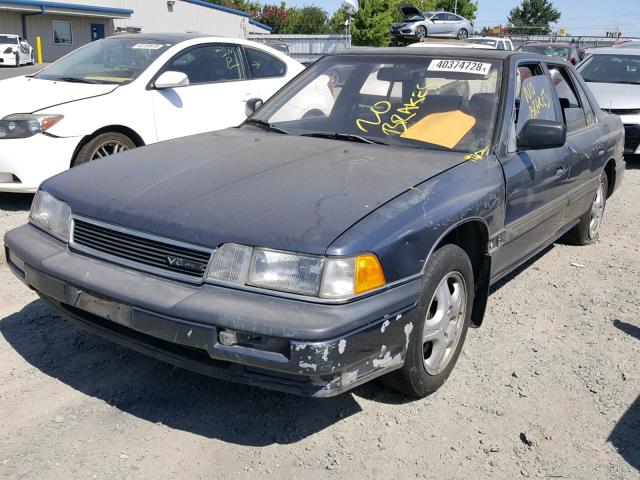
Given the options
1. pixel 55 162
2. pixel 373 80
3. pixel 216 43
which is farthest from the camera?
pixel 216 43

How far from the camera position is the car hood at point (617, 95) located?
941cm

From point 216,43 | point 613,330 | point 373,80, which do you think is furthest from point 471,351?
point 216,43

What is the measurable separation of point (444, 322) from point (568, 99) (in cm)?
270

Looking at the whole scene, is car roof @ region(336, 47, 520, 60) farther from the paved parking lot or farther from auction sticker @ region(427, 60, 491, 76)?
the paved parking lot

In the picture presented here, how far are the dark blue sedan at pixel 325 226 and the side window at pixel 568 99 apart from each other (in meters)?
0.36

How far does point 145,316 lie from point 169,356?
0.22 metres

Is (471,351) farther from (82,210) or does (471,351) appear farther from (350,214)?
(82,210)

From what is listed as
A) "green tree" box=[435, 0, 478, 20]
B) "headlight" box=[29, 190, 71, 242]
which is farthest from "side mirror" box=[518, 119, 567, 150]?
"green tree" box=[435, 0, 478, 20]

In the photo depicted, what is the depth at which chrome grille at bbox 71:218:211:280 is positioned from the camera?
2703 millimetres

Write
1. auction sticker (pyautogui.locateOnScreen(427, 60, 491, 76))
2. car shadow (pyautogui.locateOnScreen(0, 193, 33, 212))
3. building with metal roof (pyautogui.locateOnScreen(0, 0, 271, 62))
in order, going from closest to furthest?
auction sticker (pyautogui.locateOnScreen(427, 60, 491, 76))
car shadow (pyautogui.locateOnScreen(0, 193, 33, 212))
building with metal roof (pyautogui.locateOnScreen(0, 0, 271, 62))

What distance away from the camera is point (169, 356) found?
2.78 m

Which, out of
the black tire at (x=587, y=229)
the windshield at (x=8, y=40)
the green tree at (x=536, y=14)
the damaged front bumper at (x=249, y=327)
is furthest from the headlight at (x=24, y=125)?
the green tree at (x=536, y=14)

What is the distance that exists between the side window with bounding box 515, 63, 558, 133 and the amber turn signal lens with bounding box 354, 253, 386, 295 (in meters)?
1.68

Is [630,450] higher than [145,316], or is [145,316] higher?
[145,316]
